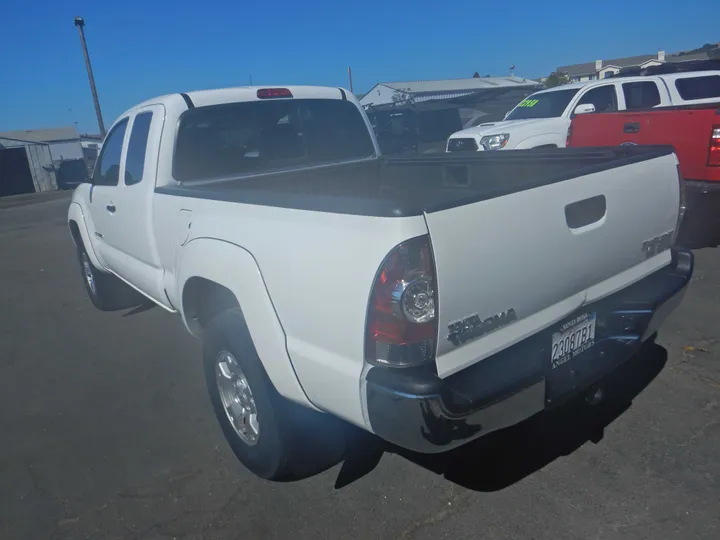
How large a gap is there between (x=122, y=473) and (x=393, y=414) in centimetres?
194

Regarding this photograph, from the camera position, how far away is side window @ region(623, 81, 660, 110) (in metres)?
10.3

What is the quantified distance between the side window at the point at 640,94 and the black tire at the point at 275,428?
9.77 metres

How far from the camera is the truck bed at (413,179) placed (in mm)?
2388

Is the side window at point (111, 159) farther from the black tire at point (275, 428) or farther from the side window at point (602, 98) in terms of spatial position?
the side window at point (602, 98)

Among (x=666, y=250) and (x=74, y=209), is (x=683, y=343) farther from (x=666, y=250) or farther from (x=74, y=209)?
(x=74, y=209)

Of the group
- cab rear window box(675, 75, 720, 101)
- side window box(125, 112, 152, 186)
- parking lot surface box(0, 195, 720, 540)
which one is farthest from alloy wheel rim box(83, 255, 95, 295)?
cab rear window box(675, 75, 720, 101)

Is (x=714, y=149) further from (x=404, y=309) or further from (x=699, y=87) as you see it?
(x=699, y=87)

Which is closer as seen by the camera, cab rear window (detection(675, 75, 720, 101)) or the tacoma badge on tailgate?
the tacoma badge on tailgate

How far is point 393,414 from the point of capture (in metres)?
2.05

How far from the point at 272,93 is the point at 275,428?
8.19 ft

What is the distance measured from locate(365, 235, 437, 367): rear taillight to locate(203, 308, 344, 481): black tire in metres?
0.73

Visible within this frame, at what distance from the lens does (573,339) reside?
2.57 metres

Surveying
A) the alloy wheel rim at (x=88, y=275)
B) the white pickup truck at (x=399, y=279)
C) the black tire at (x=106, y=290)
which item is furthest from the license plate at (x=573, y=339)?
the alloy wheel rim at (x=88, y=275)

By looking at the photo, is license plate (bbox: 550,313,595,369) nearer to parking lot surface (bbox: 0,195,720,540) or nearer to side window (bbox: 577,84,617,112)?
parking lot surface (bbox: 0,195,720,540)
